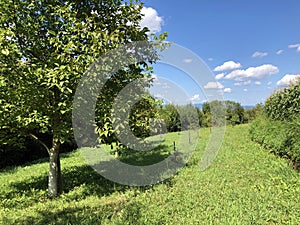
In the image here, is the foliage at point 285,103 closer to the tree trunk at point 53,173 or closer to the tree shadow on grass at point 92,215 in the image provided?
the tree shadow on grass at point 92,215

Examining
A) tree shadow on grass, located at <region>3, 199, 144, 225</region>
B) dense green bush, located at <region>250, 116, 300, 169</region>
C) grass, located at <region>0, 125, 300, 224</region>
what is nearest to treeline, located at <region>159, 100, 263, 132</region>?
dense green bush, located at <region>250, 116, 300, 169</region>

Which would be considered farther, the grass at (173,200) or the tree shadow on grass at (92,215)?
the grass at (173,200)

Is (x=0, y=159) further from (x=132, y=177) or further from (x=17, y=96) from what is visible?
(x=17, y=96)

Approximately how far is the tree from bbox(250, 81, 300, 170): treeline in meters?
6.89

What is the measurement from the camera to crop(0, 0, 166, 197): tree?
16.4ft

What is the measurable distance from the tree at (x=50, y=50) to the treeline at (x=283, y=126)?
689 centimetres

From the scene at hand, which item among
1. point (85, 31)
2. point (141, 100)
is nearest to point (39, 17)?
point (85, 31)

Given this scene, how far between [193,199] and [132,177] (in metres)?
2.85

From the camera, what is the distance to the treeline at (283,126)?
912 centimetres

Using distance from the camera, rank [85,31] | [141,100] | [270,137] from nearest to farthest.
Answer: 1. [85,31]
2. [141,100]
3. [270,137]

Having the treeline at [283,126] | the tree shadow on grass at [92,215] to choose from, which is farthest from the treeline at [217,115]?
the tree shadow on grass at [92,215]

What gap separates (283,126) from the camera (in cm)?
1145

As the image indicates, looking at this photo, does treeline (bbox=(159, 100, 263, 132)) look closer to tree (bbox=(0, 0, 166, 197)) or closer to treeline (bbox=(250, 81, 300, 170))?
treeline (bbox=(250, 81, 300, 170))

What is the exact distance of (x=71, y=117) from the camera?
18.8ft
